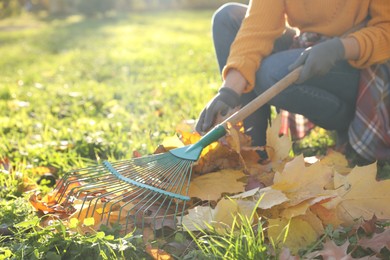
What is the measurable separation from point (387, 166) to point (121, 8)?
17220 millimetres

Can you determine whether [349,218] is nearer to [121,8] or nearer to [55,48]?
[55,48]

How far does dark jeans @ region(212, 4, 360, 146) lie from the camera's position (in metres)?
2.34

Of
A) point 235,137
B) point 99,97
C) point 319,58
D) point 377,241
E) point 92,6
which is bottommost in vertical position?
point 92,6

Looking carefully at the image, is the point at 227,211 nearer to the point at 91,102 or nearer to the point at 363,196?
the point at 363,196

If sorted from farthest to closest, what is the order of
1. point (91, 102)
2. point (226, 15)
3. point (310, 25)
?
point (91, 102) < point (226, 15) < point (310, 25)

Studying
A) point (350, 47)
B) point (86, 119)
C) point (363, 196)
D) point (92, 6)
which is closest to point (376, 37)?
point (350, 47)

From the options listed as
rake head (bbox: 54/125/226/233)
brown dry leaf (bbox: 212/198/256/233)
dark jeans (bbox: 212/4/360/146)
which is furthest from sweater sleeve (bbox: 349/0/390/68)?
brown dry leaf (bbox: 212/198/256/233)

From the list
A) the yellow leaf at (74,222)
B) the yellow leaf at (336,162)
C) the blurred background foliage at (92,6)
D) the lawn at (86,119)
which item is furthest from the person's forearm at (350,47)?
the blurred background foliage at (92,6)

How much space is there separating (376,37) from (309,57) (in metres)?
0.31

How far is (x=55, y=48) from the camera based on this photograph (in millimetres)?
9039

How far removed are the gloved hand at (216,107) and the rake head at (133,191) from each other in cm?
23

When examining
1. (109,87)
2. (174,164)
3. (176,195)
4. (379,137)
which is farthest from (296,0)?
(109,87)

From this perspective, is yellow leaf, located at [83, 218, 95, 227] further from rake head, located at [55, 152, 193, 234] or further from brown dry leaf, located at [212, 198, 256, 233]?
brown dry leaf, located at [212, 198, 256, 233]

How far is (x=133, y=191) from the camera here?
1835mm
